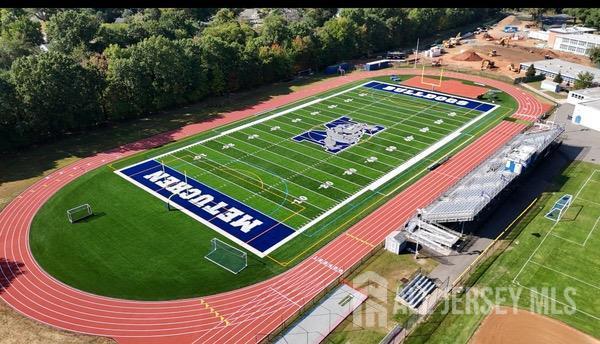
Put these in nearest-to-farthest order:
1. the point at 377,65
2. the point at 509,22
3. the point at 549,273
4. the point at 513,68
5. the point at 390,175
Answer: the point at 549,273 → the point at 390,175 → the point at 513,68 → the point at 377,65 → the point at 509,22

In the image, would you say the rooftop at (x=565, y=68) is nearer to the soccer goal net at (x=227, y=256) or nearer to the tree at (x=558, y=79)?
the tree at (x=558, y=79)

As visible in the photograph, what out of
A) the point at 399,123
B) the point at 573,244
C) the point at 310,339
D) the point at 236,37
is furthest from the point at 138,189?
the point at 236,37

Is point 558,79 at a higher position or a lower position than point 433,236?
higher

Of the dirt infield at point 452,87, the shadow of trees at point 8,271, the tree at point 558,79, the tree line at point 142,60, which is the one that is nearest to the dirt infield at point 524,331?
the shadow of trees at point 8,271

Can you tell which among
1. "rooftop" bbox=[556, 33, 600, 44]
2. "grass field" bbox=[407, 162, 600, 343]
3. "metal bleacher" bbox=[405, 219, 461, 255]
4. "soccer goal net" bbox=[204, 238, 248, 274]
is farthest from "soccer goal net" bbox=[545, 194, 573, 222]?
"rooftop" bbox=[556, 33, 600, 44]

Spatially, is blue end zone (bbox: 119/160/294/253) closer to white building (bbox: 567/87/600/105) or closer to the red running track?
the red running track

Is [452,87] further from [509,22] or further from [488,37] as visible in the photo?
[509,22]

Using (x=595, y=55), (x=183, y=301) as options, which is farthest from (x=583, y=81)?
(x=183, y=301)
